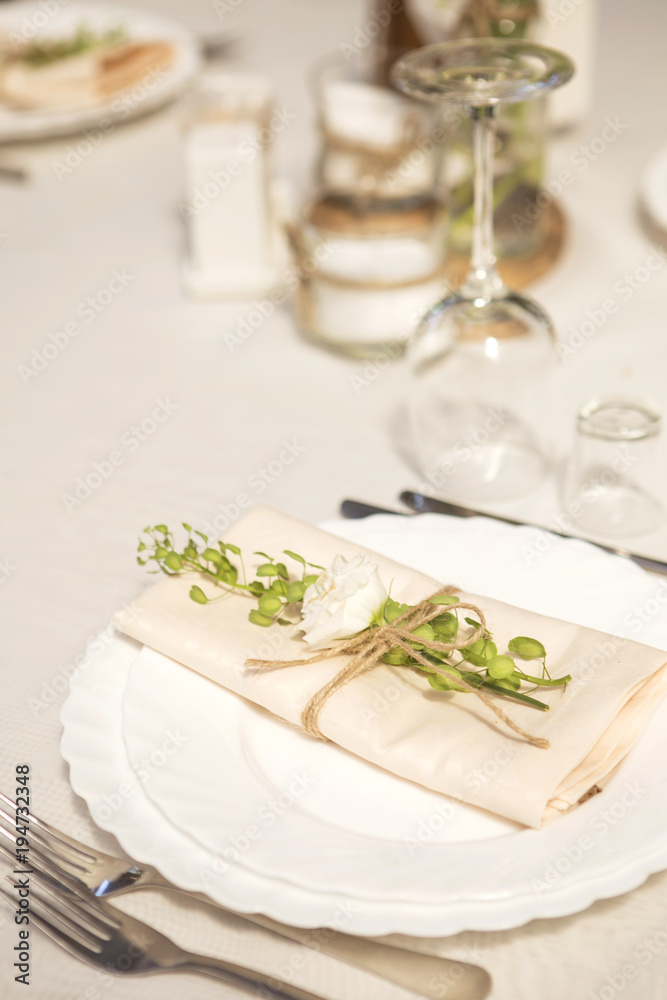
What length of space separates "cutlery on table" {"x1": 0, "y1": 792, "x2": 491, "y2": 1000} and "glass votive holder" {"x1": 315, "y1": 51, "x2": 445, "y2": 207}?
0.86 m

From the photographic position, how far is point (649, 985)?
1.66 feet

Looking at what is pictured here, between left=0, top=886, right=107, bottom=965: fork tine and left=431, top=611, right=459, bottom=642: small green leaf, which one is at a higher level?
left=431, top=611, right=459, bottom=642: small green leaf

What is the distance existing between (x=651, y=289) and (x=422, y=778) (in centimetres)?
84

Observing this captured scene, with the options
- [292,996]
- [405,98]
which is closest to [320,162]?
[405,98]

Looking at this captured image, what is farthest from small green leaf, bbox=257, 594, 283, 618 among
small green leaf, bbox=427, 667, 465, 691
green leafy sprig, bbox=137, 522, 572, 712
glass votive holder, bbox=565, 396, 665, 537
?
glass votive holder, bbox=565, 396, 665, 537

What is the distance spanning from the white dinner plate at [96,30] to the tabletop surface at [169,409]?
50mm

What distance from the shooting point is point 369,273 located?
3.54 ft

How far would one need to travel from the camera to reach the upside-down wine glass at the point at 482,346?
0.79m

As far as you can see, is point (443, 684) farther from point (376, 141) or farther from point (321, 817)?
point (376, 141)

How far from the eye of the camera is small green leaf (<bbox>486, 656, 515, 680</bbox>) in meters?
0.57

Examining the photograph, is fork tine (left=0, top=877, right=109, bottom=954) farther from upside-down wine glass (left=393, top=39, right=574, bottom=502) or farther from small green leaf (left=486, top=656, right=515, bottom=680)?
upside-down wine glass (left=393, top=39, right=574, bottom=502)

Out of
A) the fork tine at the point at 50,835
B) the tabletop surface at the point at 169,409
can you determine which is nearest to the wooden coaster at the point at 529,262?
the tabletop surface at the point at 169,409

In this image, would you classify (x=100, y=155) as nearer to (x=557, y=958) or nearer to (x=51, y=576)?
(x=51, y=576)

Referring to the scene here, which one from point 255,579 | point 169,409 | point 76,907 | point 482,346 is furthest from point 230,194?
point 76,907
